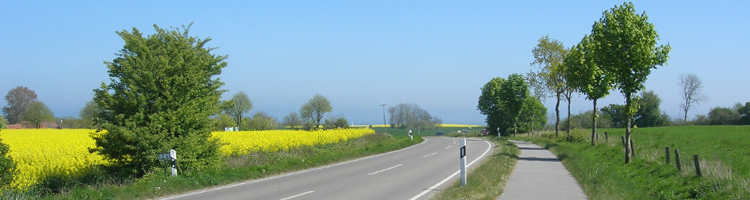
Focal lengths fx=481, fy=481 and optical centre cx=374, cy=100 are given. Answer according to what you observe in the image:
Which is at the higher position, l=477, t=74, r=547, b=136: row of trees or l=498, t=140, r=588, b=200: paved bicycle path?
l=477, t=74, r=547, b=136: row of trees

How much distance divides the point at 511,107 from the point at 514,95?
2.04 metres

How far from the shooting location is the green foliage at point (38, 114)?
62.0 meters

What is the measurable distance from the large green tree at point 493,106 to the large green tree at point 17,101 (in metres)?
84.0

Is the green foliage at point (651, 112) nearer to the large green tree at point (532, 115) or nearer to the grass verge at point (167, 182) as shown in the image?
the large green tree at point (532, 115)

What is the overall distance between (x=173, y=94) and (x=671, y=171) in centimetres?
1514

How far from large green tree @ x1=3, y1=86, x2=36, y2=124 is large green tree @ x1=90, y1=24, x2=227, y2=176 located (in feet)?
314

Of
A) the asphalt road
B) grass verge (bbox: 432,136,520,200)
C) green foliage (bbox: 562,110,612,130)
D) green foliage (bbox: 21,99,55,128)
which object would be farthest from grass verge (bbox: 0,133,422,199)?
green foliage (bbox: 562,110,612,130)

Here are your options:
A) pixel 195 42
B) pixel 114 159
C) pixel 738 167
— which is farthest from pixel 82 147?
pixel 738 167

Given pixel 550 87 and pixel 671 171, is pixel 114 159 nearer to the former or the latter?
pixel 671 171

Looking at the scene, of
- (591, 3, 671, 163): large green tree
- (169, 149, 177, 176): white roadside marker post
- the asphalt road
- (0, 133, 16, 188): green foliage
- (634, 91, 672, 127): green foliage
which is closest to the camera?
(0, 133, 16, 188): green foliage

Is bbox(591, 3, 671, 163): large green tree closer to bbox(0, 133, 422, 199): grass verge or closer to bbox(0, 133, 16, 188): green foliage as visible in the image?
bbox(0, 133, 422, 199): grass verge

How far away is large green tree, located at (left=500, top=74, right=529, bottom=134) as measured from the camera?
209 feet

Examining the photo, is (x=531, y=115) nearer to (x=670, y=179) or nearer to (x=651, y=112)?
(x=651, y=112)

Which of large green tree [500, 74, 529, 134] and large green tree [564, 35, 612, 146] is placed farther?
large green tree [500, 74, 529, 134]
